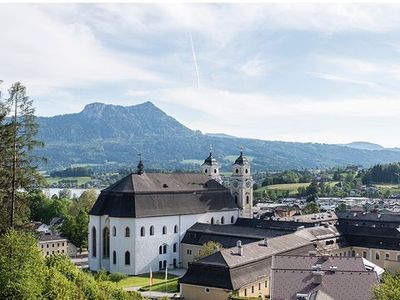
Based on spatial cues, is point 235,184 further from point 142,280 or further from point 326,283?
point 326,283

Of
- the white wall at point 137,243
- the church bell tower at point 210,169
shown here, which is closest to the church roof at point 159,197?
the white wall at point 137,243

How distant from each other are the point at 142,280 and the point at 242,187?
28.4 metres

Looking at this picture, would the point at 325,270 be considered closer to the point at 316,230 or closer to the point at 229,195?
the point at 316,230

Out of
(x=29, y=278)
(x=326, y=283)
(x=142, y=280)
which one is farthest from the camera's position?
(x=142, y=280)

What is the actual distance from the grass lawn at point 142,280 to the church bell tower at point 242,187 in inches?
909

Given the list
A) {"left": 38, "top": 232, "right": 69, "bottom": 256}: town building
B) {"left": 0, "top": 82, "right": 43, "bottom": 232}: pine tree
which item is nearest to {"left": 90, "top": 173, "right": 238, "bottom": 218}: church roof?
{"left": 38, "top": 232, "right": 69, "bottom": 256}: town building

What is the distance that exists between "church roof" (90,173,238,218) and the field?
6.95 meters

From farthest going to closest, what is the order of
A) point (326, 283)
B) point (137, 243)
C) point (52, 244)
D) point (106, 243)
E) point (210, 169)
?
point (210, 169) → point (52, 244) → point (106, 243) → point (137, 243) → point (326, 283)

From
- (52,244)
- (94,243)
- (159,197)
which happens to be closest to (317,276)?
(159,197)

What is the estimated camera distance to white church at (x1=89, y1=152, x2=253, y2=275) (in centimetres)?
6481

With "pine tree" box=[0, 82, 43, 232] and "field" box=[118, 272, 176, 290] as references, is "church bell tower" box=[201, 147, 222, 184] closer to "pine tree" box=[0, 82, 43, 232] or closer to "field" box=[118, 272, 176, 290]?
"field" box=[118, 272, 176, 290]

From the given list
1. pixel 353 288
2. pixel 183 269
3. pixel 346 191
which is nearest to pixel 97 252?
pixel 183 269

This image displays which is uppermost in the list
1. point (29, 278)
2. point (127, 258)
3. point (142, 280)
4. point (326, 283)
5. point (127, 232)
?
point (29, 278)

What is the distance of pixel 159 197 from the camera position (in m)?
68.8
